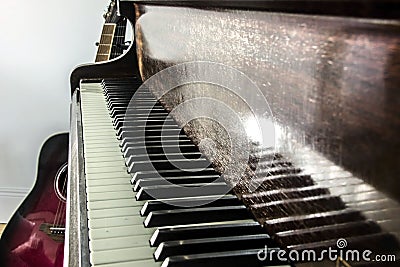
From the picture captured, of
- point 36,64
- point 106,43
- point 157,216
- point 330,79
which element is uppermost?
point 330,79

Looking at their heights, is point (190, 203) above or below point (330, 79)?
below

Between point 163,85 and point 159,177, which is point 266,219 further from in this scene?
point 163,85

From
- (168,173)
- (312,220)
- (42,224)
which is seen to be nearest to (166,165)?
(168,173)

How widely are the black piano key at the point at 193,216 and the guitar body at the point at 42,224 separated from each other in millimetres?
1337

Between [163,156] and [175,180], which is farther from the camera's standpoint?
[163,156]

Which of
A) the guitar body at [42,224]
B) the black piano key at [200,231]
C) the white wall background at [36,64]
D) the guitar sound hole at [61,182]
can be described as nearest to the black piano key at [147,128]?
the black piano key at [200,231]

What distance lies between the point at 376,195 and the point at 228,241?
0.23 m

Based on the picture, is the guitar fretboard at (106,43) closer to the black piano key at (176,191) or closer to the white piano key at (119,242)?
the black piano key at (176,191)

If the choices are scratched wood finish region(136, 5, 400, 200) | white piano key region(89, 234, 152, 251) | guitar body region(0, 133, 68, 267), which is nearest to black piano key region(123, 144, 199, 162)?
scratched wood finish region(136, 5, 400, 200)

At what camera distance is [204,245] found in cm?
61

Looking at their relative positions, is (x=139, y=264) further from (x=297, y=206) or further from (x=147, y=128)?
(x=147, y=128)

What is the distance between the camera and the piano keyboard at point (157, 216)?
611mm

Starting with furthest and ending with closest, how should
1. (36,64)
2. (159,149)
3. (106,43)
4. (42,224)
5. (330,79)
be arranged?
(36,64) → (106,43) → (42,224) → (159,149) → (330,79)

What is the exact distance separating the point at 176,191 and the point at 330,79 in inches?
14.2
